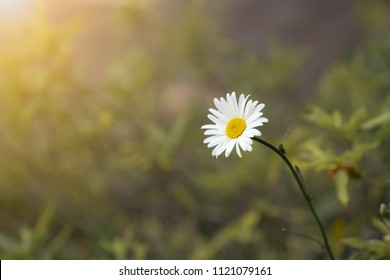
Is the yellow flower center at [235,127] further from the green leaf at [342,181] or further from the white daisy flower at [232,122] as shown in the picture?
the green leaf at [342,181]

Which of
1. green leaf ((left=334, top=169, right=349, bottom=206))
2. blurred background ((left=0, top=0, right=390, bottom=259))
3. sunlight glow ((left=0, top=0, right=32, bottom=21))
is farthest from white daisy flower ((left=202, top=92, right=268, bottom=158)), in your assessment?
sunlight glow ((left=0, top=0, right=32, bottom=21))

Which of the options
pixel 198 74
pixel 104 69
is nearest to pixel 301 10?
pixel 104 69

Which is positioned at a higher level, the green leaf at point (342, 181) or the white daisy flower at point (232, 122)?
the green leaf at point (342, 181)

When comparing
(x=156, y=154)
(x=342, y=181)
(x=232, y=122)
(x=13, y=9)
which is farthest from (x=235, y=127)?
(x=13, y=9)

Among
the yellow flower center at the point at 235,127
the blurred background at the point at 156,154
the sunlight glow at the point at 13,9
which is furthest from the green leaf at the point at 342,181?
the sunlight glow at the point at 13,9

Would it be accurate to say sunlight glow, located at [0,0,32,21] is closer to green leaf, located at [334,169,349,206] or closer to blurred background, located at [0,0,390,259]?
blurred background, located at [0,0,390,259]
